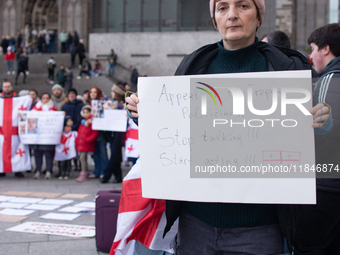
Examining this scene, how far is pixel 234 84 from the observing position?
1.83m

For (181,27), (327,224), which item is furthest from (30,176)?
(181,27)

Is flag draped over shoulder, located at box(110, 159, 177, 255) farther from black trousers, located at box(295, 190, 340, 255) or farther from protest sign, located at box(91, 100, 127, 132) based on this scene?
protest sign, located at box(91, 100, 127, 132)

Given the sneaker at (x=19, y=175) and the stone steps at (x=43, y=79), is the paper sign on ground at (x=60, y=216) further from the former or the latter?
the stone steps at (x=43, y=79)

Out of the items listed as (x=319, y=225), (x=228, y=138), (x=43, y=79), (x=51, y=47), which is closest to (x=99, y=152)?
(x=319, y=225)

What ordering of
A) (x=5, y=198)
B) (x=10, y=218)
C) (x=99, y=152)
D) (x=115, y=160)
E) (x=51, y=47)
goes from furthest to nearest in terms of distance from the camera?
(x=51, y=47), (x=99, y=152), (x=115, y=160), (x=5, y=198), (x=10, y=218)

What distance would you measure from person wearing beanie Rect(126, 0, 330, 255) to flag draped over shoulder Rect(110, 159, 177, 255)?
1.18ft

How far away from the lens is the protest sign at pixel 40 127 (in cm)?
788

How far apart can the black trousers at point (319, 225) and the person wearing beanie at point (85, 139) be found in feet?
19.8

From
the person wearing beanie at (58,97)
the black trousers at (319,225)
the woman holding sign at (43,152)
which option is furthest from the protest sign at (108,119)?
the black trousers at (319,225)

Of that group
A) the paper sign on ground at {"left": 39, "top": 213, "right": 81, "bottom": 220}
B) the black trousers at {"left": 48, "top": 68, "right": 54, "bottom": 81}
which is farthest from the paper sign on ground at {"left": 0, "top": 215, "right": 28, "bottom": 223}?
the black trousers at {"left": 48, "top": 68, "right": 54, "bottom": 81}

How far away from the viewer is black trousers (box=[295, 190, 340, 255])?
2301mm

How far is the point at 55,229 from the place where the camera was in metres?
4.30

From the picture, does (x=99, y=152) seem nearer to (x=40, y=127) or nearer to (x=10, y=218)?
(x=40, y=127)

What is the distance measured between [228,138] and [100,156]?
21.3 ft
